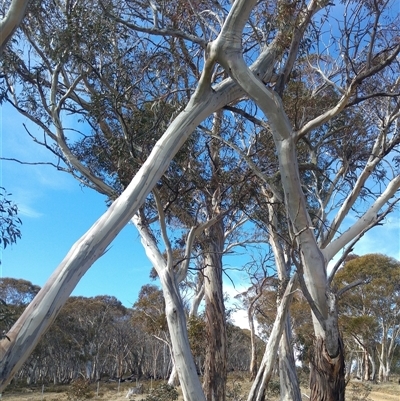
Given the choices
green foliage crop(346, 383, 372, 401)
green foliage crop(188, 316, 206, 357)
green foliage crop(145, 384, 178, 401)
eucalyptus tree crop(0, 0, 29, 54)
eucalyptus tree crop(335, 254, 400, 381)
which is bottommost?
green foliage crop(145, 384, 178, 401)

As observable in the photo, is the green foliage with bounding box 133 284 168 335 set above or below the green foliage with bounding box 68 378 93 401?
above

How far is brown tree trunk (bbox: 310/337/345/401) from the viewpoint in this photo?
15.2ft

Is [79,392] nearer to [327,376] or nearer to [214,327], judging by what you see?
[214,327]

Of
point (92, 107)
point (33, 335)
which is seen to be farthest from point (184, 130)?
point (92, 107)

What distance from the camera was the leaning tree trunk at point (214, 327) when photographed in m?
7.60

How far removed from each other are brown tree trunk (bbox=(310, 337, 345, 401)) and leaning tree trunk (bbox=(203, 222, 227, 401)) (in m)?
2.85

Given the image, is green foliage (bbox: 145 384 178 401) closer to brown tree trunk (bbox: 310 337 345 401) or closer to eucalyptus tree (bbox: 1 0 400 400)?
eucalyptus tree (bbox: 1 0 400 400)

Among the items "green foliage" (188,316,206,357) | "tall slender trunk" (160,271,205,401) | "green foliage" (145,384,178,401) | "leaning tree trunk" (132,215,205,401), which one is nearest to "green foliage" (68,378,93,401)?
"green foliage" (145,384,178,401)

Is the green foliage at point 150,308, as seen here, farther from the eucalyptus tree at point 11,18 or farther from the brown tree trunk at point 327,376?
the eucalyptus tree at point 11,18

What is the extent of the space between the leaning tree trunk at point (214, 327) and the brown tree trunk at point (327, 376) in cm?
285

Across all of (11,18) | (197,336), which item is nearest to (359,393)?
(197,336)

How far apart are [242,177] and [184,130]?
120 inches

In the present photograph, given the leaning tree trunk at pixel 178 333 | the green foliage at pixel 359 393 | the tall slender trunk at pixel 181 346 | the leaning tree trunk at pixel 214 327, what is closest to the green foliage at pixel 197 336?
the leaning tree trunk at pixel 214 327

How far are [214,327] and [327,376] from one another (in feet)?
11.1
